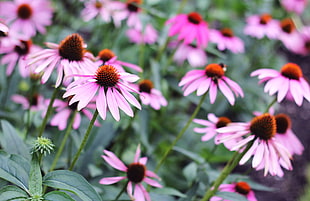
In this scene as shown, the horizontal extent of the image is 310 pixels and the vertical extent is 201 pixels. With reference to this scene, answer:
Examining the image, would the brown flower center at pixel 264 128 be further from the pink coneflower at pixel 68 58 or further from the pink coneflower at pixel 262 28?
the pink coneflower at pixel 262 28

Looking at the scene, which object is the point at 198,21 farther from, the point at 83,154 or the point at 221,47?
the point at 83,154

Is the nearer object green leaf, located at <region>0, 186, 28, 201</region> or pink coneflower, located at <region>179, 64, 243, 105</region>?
green leaf, located at <region>0, 186, 28, 201</region>

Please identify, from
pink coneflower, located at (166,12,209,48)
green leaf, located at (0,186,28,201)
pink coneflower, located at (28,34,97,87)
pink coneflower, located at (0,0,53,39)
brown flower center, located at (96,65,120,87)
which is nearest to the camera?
green leaf, located at (0,186,28,201)

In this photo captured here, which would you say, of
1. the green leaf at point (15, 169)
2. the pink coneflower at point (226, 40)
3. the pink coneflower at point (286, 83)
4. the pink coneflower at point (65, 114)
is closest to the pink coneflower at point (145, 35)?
the pink coneflower at point (226, 40)

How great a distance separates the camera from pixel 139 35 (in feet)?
6.39

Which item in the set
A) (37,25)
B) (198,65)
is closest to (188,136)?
(198,65)

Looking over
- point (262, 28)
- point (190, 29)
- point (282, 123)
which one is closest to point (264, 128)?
point (282, 123)

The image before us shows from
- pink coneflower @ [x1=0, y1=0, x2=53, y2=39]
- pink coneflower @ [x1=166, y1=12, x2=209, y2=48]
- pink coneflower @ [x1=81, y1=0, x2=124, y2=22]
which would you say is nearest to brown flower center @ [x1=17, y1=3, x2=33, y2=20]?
pink coneflower @ [x1=0, y1=0, x2=53, y2=39]

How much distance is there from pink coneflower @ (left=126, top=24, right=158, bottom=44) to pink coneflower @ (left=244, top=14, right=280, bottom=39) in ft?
1.47

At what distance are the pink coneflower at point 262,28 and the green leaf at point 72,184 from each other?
1.37 m

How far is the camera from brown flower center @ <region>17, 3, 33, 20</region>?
1.66 meters

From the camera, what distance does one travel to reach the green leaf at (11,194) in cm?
71

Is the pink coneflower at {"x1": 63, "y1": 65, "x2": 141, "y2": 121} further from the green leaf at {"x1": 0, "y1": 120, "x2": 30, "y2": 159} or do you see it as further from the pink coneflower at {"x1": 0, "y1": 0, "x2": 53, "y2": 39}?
the pink coneflower at {"x1": 0, "y1": 0, "x2": 53, "y2": 39}

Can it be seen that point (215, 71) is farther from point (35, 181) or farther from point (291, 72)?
point (35, 181)
